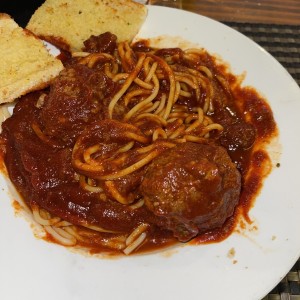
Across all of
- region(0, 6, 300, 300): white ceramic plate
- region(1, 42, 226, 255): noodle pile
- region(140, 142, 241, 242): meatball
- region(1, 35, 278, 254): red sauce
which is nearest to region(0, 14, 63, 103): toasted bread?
region(1, 35, 278, 254): red sauce

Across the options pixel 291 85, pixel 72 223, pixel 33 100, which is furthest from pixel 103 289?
pixel 291 85

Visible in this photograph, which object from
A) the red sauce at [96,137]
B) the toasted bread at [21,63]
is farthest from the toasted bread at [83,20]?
the red sauce at [96,137]

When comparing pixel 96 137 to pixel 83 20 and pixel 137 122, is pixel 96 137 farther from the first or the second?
pixel 83 20

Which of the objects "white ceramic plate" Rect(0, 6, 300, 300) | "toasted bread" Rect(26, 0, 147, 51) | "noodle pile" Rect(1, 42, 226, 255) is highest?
"toasted bread" Rect(26, 0, 147, 51)

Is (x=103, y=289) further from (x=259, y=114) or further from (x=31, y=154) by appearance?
(x=259, y=114)

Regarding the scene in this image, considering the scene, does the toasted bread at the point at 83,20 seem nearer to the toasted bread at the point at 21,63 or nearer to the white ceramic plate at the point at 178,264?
the toasted bread at the point at 21,63

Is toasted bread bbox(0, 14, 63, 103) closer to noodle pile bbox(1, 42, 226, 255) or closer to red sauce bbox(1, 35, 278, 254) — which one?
red sauce bbox(1, 35, 278, 254)
